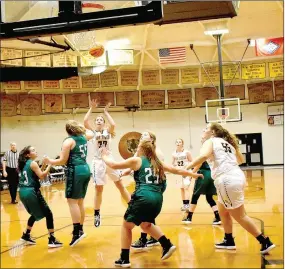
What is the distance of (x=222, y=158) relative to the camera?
18.0 ft

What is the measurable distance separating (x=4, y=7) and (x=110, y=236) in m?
3.77

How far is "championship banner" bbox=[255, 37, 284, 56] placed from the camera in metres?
17.3

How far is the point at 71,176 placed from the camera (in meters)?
6.30

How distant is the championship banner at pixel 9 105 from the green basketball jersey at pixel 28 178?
46.7 ft

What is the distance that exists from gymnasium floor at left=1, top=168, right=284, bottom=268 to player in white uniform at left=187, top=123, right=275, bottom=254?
27 centimetres

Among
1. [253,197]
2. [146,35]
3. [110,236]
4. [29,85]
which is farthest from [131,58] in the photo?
[110,236]

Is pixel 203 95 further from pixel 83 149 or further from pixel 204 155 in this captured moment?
pixel 204 155

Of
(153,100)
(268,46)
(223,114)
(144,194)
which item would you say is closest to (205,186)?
(144,194)

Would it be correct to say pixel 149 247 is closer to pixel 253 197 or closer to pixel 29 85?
pixel 253 197

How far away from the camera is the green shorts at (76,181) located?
6270mm

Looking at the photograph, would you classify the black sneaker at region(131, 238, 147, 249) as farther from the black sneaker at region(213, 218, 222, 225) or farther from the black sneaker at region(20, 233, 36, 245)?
the black sneaker at region(213, 218, 222, 225)

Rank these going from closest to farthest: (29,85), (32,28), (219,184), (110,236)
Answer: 1. (32,28)
2. (219,184)
3. (110,236)
4. (29,85)

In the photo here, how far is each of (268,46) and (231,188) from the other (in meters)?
13.6

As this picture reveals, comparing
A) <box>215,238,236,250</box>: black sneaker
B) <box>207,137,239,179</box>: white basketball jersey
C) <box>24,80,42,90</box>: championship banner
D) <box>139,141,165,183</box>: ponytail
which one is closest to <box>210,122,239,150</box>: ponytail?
<box>207,137,239,179</box>: white basketball jersey
